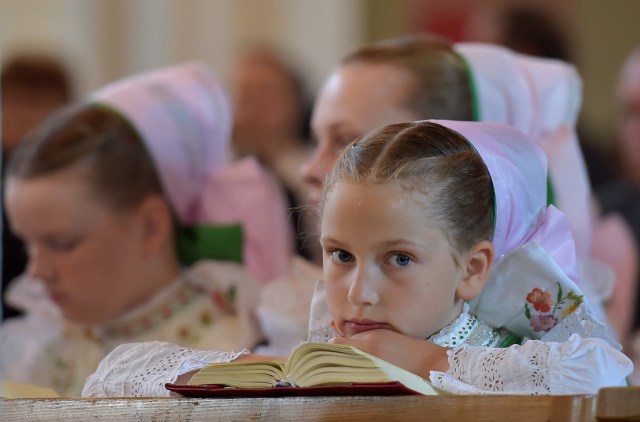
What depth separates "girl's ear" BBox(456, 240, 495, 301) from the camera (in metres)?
1.52

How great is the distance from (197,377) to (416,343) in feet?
0.86

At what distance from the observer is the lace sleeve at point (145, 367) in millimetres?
1517

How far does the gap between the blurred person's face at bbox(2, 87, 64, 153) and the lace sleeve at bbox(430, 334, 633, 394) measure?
2.11 metres

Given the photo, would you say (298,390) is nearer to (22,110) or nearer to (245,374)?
(245,374)

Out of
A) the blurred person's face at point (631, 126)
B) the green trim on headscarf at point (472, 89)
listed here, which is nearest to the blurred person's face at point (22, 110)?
the green trim on headscarf at point (472, 89)

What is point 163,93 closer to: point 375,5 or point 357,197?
point 357,197

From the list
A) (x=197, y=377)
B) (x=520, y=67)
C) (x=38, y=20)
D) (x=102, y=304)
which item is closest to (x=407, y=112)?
(x=520, y=67)

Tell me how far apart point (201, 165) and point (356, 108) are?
1.74 ft

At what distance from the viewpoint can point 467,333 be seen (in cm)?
154

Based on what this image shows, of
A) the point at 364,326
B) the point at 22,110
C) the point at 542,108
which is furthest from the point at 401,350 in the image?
the point at 22,110

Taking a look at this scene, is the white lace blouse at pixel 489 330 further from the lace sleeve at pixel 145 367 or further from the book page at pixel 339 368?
the book page at pixel 339 368

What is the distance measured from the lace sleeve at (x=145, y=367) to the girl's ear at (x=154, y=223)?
875mm

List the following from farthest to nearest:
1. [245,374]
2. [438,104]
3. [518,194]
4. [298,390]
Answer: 1. [438,104]
2. [518,194]
3. [245,374]
4. [298,390]

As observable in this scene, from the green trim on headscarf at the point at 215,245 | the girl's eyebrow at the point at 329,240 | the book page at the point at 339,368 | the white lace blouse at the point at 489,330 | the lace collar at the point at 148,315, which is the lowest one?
the lace collar at the point at 148,315
